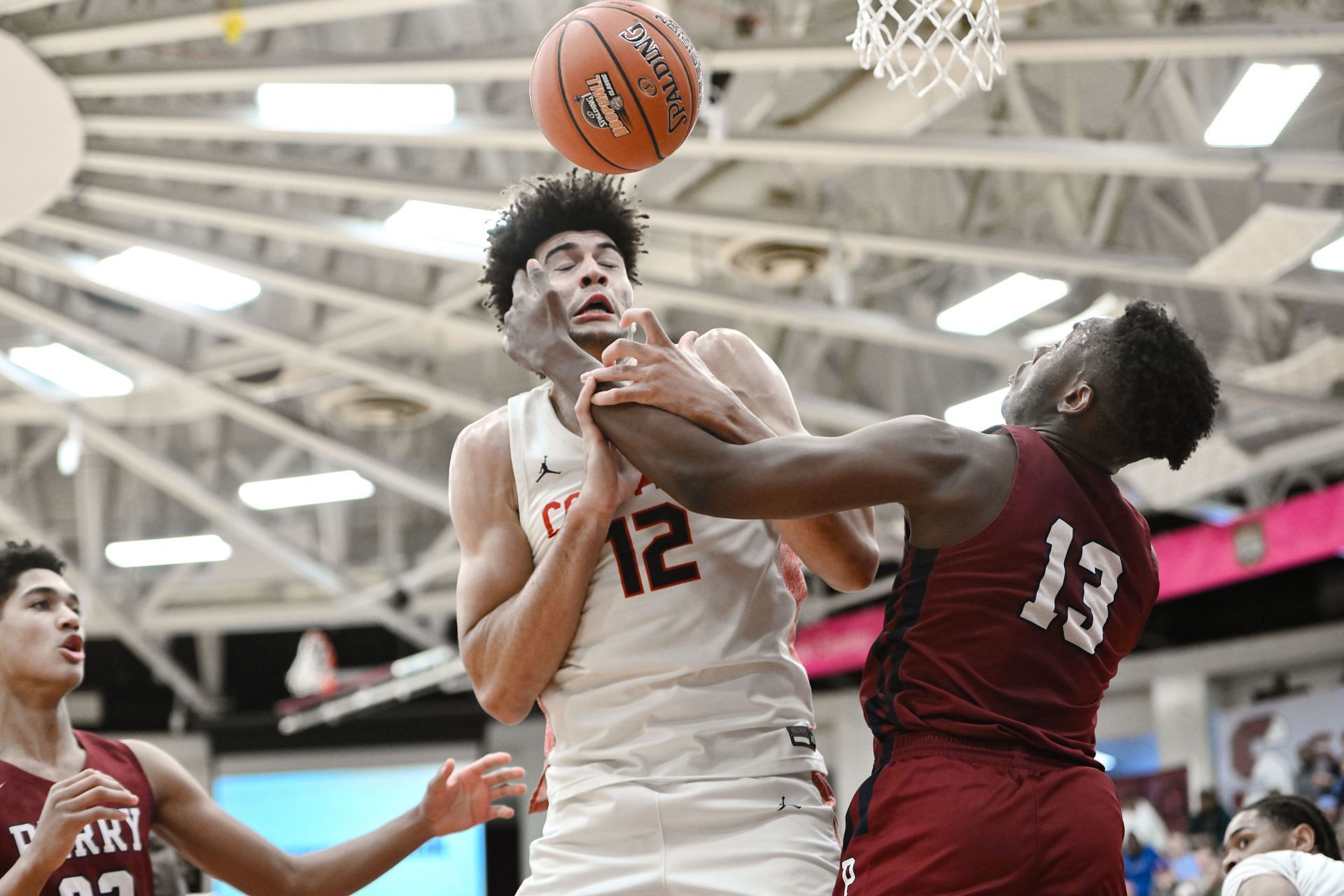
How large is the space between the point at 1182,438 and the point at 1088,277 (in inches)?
431

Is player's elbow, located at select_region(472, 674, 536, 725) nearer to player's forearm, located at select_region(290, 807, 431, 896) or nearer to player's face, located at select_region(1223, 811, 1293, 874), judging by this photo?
player's forearm, located at select_region(290, 807, 431, 896)

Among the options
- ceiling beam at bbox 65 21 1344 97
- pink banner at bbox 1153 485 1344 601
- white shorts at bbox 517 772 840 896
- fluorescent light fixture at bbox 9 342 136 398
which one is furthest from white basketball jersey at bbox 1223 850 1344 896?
fluorescent light fixture at bbox 9 342 136 398

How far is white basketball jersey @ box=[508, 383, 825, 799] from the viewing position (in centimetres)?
314

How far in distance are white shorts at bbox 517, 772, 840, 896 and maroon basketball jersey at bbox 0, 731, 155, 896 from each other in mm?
1439

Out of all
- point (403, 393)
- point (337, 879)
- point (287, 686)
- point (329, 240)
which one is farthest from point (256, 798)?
point (337, 879)

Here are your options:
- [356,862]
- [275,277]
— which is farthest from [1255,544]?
[356,862]

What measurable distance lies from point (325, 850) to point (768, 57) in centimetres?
560

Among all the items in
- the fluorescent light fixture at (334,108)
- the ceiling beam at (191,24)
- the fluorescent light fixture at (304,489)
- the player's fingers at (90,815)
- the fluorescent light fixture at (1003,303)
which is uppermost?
the ceiling beam at (191,24)

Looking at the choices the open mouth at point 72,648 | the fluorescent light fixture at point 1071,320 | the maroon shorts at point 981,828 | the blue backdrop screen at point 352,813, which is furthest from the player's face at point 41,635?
the blue backdrop screen at point 352,813

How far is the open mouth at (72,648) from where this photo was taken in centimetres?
423

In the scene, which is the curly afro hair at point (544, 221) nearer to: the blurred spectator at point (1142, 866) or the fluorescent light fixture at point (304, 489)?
the blurred spectator at point (1142, 866)

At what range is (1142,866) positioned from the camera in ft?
48.0

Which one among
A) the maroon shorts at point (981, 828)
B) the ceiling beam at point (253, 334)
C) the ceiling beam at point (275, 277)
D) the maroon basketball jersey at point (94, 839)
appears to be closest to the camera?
the maroon shorts at point (981, 828)

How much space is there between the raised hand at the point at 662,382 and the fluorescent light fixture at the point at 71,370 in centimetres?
1131
